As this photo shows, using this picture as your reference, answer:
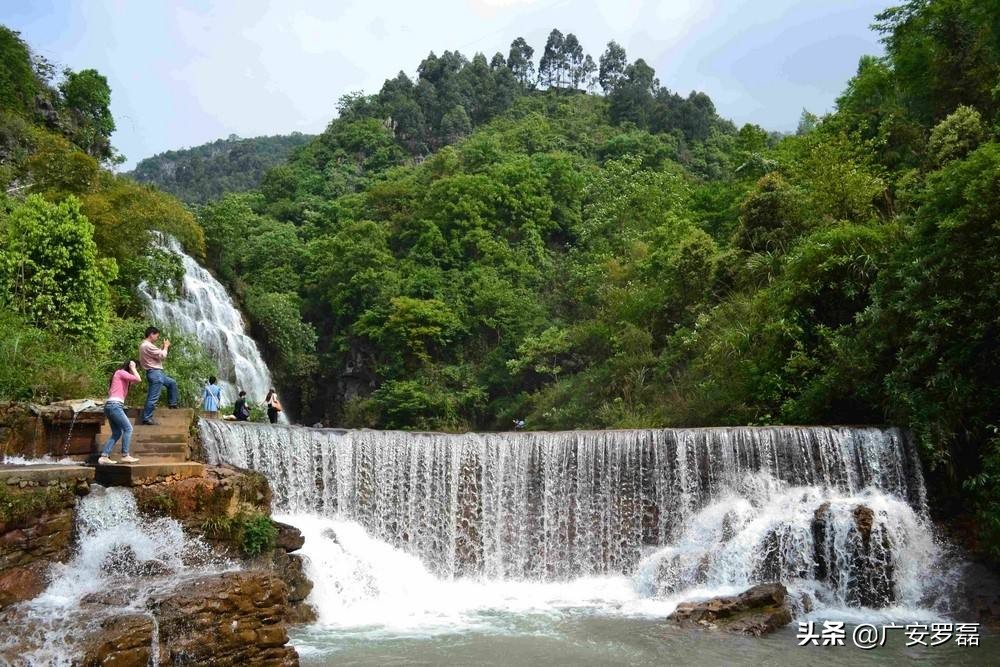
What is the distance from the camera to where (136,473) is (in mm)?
8258

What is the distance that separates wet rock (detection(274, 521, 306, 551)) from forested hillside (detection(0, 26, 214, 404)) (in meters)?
3.86

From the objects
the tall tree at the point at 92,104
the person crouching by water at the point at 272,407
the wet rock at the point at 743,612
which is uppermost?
the tall tree at the point at 92,104

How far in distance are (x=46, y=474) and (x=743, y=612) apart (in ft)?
24.8

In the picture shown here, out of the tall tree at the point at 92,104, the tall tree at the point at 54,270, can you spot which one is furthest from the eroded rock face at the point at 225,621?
the tall tree at the point at 92,104

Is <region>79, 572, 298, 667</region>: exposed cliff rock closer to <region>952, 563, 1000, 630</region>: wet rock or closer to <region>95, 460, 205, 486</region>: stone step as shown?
<region>95, 460, 205, 486</region>: stone step

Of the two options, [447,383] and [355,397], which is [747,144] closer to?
[447,383]

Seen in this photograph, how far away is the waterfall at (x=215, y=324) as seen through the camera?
1911 cm

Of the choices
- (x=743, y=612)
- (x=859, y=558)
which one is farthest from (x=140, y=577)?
(x=859, y=558)

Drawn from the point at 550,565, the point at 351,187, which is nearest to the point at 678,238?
the point at 550,565

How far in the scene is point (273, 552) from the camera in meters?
9.33

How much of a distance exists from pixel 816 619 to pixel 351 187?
3562cm

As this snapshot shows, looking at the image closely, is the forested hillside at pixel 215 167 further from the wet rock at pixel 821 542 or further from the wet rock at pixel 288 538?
the wet rock at pixel 821 542

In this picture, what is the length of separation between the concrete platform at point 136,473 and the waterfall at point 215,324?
10600 mm

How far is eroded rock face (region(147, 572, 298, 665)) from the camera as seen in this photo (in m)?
6.66
